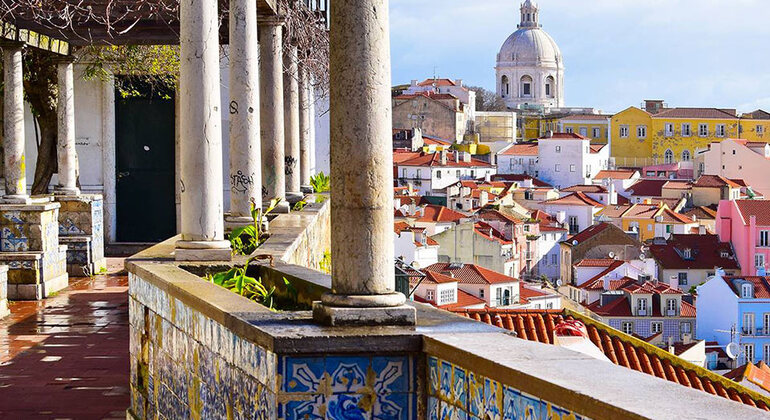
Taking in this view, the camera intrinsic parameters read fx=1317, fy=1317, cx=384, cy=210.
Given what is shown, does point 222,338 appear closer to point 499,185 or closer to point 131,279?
point 131,279

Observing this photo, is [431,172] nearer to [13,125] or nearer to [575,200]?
[575,200]

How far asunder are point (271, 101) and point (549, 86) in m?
121

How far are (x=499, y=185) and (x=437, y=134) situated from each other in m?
16.7

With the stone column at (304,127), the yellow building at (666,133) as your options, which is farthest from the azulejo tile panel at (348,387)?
the yellow building at (666,133)

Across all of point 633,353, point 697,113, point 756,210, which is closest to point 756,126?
point 697,113

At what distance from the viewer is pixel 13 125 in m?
12.7

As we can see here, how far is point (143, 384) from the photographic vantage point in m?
6.77

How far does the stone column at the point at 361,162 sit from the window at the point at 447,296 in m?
36.2

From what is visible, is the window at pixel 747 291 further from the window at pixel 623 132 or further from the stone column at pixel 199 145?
the window at pixel 623 132

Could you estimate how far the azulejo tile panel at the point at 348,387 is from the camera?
13.8 ft

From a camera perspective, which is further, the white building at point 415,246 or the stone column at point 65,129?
the white building at point 415,246

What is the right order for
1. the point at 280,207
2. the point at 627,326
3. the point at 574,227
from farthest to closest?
the point at 574,227, the point at 627,326, the point at 280,207

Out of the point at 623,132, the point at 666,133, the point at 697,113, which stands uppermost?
the point at 697,113

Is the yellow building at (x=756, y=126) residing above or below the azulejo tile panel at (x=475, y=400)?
above
